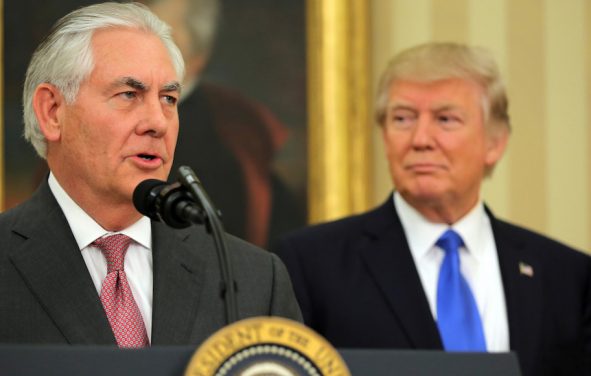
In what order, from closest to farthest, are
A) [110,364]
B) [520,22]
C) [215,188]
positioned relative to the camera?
1. [110,364]
2. [215,188]
3. [520,22]

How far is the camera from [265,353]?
2041mm

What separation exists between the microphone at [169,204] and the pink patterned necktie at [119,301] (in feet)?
1.53

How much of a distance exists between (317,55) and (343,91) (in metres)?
0.20

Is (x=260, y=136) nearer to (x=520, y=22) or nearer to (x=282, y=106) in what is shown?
(x=282, y=106)

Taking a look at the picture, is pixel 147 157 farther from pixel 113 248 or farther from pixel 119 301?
pixel 119 301

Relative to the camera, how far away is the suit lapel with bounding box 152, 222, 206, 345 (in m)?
2.87

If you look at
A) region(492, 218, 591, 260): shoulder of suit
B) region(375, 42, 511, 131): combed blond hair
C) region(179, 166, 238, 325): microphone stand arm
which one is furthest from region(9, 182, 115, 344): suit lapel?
region(492, 218, 591, 260): shoulder of suit

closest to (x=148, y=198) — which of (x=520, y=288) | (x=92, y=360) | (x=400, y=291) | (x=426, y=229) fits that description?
(x=92, y=360)

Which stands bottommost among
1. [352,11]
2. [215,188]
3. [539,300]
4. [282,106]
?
[539,300]

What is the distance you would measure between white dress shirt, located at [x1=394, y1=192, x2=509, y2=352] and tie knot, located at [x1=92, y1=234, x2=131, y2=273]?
158 centimetres

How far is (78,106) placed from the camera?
3059 mm

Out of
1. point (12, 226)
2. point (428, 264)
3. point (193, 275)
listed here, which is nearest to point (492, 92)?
point (428, 264)

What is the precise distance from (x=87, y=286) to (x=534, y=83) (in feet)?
10.2

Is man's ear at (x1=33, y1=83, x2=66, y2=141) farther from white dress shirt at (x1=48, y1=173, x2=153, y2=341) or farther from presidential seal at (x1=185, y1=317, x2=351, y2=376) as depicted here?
presidential seal at (x1=185, y1=317, x2=351, y2=376)
